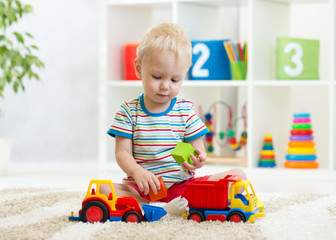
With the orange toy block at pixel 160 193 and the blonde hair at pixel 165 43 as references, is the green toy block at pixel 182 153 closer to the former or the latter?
the orange toy block at pixel 160 193

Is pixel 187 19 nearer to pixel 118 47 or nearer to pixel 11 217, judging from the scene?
pixel 118 47

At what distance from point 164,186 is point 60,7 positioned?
200 centimetres

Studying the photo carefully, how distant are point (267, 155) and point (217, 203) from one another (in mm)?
1239

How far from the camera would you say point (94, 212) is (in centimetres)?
112

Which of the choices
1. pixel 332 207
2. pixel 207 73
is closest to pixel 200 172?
pixel 207 73

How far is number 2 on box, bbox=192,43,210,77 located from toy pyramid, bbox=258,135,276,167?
1.32 feet

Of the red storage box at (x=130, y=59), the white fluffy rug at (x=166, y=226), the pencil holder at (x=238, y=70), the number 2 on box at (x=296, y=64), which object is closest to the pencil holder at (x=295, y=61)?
the number 2 on box at (x=296, y=64)

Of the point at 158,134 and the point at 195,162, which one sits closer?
the point at 195,162

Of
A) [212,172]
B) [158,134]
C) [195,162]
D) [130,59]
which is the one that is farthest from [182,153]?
[130,59]

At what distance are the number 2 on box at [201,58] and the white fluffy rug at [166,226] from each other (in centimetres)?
108

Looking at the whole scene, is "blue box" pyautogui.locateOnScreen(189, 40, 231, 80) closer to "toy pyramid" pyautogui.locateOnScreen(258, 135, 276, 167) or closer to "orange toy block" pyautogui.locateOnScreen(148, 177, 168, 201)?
"toy pyramid" pyautogui.locateOnScreen(258, 135, 276, 167)

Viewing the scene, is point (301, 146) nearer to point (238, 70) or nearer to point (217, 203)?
point (238, 70)

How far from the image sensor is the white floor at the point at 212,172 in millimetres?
1939

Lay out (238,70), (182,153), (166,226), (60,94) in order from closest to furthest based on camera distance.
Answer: (166,226) < (182,153) < (238,70) < (60,94)
